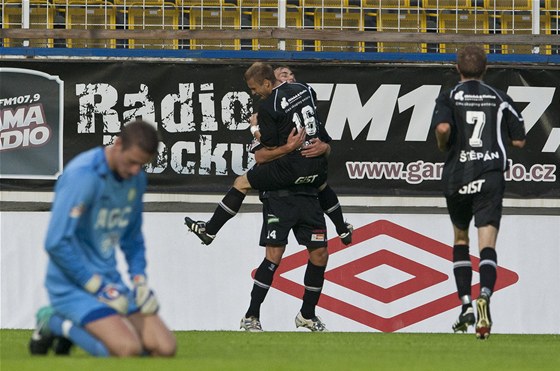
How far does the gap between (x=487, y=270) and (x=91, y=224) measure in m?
3.47

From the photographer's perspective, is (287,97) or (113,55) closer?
(287,97)

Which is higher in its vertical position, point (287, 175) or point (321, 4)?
point (321, 4)

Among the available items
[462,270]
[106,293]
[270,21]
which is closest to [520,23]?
[270,21]

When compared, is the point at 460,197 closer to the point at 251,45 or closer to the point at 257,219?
the point at 257,219

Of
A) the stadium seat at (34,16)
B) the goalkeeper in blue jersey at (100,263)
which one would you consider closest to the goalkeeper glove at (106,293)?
the goalkeeper in blue jersey at (100,263)

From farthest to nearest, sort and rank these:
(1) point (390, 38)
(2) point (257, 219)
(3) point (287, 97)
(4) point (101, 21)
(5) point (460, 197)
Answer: (4) point (101, 21) → (1) point (390, 38) → (2) point (257, 219) → (3) point (287, 97) → (5) point (460, 197)

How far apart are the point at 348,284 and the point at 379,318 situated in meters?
0.46

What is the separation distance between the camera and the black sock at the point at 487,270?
917 centimetres

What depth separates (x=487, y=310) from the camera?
896 centimetres

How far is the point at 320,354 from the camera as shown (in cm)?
784

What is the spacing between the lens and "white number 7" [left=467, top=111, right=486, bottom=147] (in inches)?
379

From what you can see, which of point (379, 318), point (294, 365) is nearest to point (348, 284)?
point (379, 318)

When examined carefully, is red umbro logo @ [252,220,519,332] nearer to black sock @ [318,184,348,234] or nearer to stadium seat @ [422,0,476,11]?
black sock @ [318,184,348,234]

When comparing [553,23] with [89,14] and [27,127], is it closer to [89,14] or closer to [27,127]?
[89,14]
